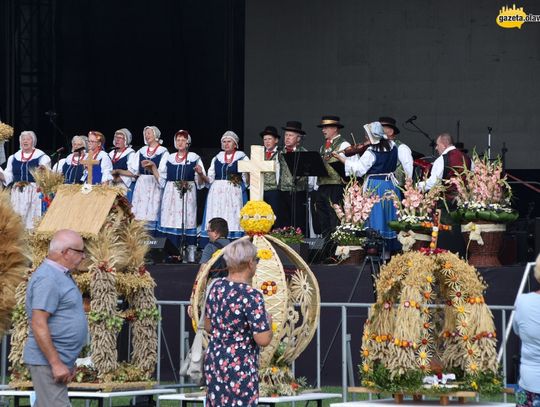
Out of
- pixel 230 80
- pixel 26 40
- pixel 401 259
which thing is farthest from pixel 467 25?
pixel 401 259

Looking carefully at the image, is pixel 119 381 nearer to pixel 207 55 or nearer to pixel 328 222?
pixel 328 222

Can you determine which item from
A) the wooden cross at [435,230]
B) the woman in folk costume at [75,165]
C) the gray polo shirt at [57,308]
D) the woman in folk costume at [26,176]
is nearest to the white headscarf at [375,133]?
the wooden cross at [435,230]

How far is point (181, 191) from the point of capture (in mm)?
15805

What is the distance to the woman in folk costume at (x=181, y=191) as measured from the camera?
51.9 feet

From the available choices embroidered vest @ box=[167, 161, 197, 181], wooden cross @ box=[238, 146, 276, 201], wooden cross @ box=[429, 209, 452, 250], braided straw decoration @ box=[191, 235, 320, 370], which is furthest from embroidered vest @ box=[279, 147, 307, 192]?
braided straw decoration @ box=[191, 235, 320, 370]

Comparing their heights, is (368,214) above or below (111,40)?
below

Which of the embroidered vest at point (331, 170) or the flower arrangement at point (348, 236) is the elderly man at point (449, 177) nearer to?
the flower arrangement at point (348, 236)

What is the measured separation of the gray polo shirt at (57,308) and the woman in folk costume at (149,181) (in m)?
8.82

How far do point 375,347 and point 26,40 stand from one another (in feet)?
34.0

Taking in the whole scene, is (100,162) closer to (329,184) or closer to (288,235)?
(329,184)

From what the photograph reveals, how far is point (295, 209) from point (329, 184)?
442 mm

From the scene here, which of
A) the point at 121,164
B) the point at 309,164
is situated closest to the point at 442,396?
the point at 309,164

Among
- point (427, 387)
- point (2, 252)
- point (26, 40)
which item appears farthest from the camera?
point (26, 40)

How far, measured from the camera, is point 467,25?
18.1m
